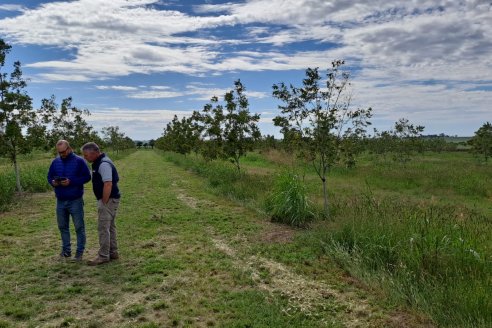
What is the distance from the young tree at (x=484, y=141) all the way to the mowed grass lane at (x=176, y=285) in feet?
102

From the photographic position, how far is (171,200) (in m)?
14.9

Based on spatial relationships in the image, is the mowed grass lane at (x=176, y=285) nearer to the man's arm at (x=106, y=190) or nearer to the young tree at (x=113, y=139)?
the man's arm at (x=106, y=190)

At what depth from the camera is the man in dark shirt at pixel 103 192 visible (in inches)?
273

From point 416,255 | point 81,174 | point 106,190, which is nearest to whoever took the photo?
point 416,255

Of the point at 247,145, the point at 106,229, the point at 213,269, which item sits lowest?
the point at 213,269

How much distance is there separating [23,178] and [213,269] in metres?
14.2

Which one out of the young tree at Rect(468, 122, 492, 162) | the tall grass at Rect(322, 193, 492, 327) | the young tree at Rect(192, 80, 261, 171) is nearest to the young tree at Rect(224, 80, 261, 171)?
the young tree at Rect(192, 80, 261, 171)

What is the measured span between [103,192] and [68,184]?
696 mm

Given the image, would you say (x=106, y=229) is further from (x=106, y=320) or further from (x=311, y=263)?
(x=311, y=263)

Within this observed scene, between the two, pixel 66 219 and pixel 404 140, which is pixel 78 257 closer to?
pixel 66 219

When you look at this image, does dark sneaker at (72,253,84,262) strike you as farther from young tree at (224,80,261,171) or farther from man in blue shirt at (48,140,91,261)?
young tree at (224,80,261,171)

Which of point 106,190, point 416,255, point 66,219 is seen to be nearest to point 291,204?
point 416,255

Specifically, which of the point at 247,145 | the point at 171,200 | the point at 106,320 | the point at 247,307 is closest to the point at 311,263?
the point at 247,307

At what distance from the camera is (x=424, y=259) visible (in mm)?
5980
